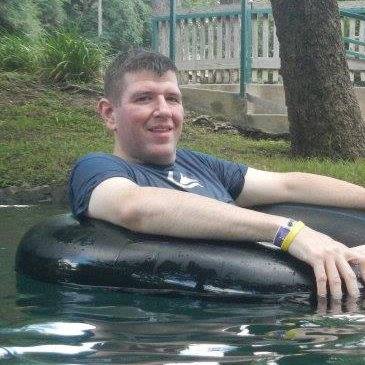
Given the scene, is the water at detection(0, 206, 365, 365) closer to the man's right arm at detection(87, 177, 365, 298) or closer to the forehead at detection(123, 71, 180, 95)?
the man's right arm at detection(87, 177, 365, 298)

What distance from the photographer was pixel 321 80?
33.6ft

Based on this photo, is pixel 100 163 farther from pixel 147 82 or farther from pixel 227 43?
pixel 227 43

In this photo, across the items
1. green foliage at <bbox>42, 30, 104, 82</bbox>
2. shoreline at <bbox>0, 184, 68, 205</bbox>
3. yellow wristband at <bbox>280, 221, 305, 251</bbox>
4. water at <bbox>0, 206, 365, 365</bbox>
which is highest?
green foliage at <bbox>42, 30, 104, 82</bbox>

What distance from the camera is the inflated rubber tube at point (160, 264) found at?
3789mm

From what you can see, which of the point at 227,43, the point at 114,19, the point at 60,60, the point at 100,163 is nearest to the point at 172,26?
the point at 227,43

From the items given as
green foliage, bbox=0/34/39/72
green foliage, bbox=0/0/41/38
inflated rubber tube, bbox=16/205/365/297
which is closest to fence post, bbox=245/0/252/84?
green foliage, bbox=0/34/39/72

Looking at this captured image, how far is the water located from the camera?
295cm

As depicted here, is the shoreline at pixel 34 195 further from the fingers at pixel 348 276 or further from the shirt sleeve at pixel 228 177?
the fingers at pixel 348 276

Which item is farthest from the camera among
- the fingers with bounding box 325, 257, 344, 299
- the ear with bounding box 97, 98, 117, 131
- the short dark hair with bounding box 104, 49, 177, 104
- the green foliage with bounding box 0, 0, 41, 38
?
the green foliage with bounding box 0, 0, 41, 38

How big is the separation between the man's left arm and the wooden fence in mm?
8884

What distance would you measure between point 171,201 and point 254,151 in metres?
7.31

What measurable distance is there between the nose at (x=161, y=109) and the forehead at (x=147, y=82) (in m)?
0.05

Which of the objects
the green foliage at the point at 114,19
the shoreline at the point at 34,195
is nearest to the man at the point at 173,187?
the shoreline at the point at 34,195

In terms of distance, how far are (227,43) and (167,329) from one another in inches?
443
